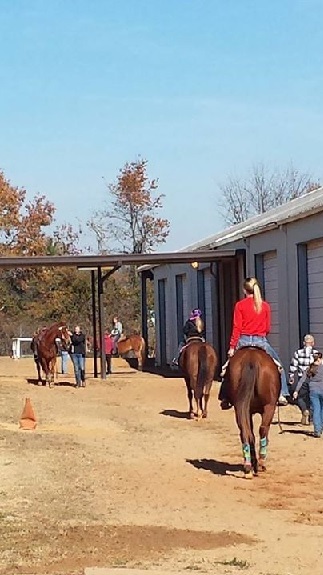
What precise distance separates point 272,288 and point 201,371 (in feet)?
23.5

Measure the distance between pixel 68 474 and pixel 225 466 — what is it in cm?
220

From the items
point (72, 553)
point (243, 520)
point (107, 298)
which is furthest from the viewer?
point (107, 298)

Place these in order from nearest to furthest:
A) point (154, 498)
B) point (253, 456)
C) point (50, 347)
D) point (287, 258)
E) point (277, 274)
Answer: point (154, 498)
point (253, 456)
point (287, 258)
point (277, 274)
point (50, 347)

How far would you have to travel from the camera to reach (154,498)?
11695 millimetres

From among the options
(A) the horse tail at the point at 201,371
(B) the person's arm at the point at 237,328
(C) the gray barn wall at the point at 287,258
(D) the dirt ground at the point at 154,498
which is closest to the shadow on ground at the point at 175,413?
(D) the dirt ground at the point at 154,498

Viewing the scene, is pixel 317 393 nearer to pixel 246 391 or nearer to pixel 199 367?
pixel 199 367

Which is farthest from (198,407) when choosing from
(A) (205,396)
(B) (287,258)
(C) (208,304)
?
(C) (208,304)

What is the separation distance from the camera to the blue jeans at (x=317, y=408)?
17016mm

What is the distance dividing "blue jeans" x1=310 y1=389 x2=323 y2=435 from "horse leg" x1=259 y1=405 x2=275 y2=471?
345 centimetres

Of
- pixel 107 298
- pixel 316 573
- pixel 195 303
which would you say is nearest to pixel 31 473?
pixel 316 573

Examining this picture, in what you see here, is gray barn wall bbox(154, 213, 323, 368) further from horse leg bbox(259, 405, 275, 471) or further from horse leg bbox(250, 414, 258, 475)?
horse leg bbox(250, 414, 258, 475)

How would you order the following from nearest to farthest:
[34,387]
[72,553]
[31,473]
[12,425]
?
[72,553], [31,473], [12,425], [34,387]

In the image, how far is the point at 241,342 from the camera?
44.6 ft

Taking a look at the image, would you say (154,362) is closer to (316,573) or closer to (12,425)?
(12,425)
